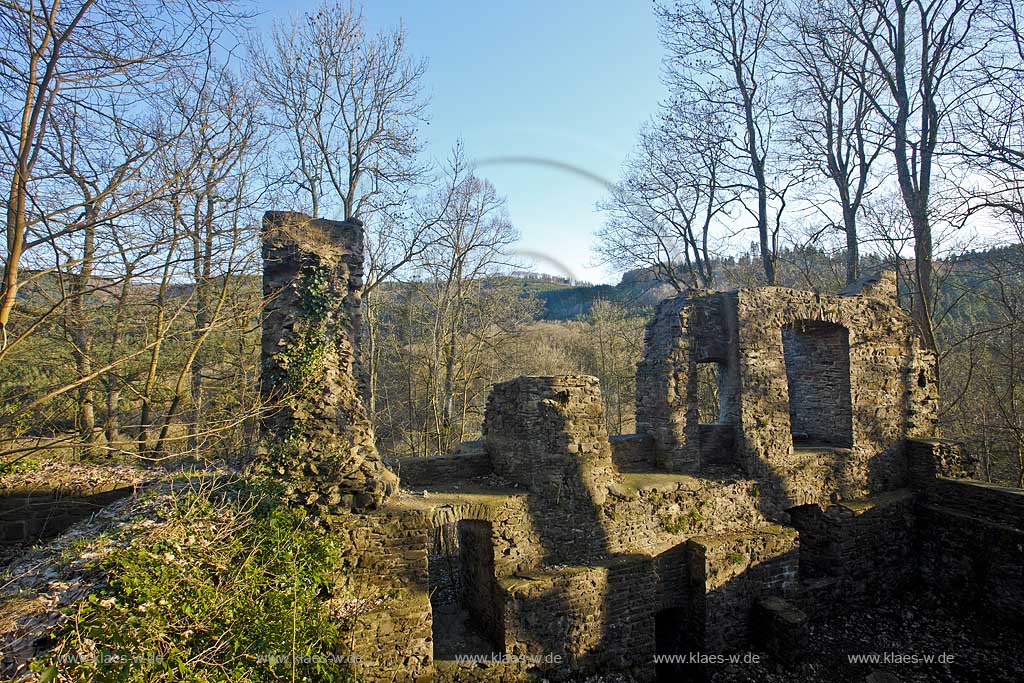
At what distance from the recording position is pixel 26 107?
3.74 metres

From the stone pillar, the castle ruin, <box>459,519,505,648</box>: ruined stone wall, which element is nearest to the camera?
the stone pillar

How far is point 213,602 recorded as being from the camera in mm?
3984

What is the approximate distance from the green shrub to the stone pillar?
1.51 ft

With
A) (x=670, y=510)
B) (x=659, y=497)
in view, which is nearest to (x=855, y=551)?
(x=670, y=510)

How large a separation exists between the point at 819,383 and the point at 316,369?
30.4 feet

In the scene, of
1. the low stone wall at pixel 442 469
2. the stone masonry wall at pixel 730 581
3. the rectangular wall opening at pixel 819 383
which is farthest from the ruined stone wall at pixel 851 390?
the low stone wall at pixel 442 469

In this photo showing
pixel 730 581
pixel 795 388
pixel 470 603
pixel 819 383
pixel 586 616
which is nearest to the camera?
pixel 586 616

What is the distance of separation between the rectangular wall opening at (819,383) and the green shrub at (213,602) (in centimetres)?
855

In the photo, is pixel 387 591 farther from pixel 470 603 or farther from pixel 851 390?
pixel 851 390

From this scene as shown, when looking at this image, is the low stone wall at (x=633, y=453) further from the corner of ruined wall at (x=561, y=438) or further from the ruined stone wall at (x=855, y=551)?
the ruined stone wall at (x=855, y=551)

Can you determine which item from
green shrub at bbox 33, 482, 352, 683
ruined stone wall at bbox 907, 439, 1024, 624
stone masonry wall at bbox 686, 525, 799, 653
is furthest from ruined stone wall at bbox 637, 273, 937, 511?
green shrub at bbox 33, 482, 352, 683

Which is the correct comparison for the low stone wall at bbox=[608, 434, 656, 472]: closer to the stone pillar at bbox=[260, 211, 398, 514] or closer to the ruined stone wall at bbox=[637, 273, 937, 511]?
the ruined stone wall at bbox=[637, 273, 937, 511]

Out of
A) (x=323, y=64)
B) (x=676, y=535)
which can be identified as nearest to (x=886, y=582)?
(x=676, y=535)

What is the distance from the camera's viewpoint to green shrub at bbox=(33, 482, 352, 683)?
3318 millimetres
